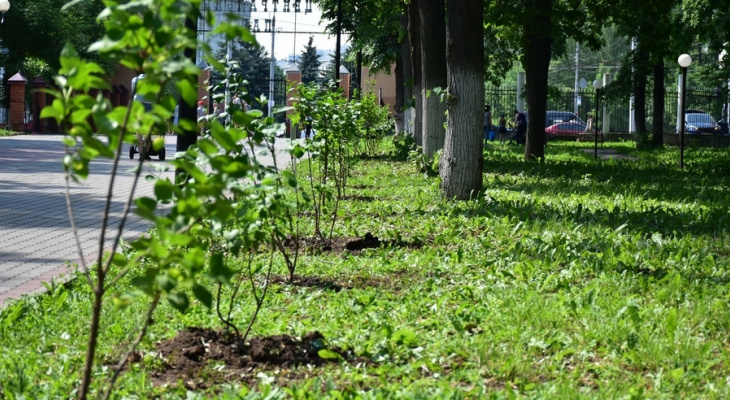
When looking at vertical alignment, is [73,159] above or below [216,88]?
below

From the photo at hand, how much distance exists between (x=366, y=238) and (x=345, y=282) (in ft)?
6.38

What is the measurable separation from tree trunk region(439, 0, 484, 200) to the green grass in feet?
7.24

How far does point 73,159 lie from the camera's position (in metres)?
3.00

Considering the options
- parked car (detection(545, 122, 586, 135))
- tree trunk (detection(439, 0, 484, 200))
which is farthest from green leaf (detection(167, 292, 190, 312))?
parked car (detection(545, 122, 586, 135))

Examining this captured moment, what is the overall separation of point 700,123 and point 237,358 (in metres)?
49.8

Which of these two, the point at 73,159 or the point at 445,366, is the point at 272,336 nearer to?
the point at 445,366

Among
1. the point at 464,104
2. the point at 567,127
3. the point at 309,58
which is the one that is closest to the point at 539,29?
the point at 464,104

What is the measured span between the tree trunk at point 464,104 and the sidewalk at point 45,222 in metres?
2.12

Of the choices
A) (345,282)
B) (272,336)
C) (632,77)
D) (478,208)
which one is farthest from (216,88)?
(632,77)

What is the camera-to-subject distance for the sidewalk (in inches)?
301

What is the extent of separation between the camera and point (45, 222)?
11117 mm

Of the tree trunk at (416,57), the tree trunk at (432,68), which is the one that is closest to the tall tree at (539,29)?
the tree trunk at (416,57)

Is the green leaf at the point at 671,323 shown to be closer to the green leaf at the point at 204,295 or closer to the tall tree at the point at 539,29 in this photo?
the green leaf at the point at 204,295

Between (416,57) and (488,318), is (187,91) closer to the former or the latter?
(488,318)
